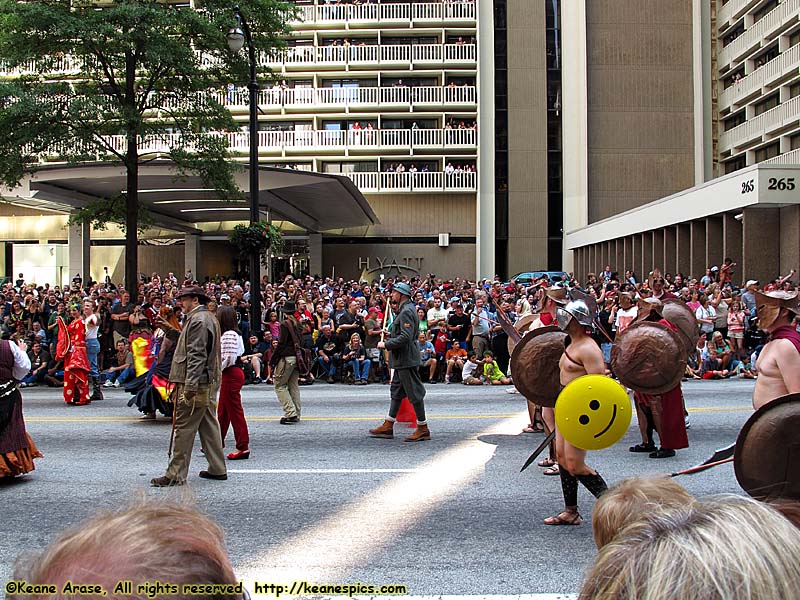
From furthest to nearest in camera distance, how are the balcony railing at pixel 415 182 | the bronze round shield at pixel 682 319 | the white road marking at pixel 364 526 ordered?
the balcony railing at pixel 415 182 < the bronze round shield at pixel 682 319 < the white road marking at pixel 364 526

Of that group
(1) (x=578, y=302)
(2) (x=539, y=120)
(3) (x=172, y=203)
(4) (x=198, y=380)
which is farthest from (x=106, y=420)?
(2) (x=539, y=120)

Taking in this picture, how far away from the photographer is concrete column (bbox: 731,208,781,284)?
25594 millimetres

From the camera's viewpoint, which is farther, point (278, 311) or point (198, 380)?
point (278, 311)

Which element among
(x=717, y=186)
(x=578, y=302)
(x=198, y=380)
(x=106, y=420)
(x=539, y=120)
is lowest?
(x=106, y=420)

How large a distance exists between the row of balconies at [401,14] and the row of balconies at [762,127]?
16.5m

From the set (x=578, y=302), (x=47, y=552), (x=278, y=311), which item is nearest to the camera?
(x=47, y=552)

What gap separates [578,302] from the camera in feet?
20.6

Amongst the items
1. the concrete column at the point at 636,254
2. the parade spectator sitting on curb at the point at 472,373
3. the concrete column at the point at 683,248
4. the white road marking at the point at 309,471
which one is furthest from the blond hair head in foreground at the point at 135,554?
the concrete column at the point at 636,254

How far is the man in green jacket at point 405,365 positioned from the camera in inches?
383

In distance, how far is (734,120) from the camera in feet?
152

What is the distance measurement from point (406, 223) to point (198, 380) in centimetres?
3959

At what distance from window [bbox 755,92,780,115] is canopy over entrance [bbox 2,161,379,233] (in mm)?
22371

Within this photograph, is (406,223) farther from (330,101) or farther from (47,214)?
(47,214)

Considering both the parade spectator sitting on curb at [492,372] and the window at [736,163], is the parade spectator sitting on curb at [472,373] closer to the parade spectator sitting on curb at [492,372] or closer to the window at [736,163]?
the parade spectator sitting on curb at [492,372]
